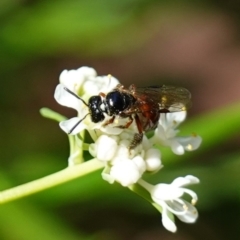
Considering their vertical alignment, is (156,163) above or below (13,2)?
below

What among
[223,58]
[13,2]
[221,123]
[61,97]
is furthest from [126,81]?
[61,97]

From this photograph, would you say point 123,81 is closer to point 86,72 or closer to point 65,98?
point 86,72

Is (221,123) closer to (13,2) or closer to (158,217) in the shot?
(158,217)

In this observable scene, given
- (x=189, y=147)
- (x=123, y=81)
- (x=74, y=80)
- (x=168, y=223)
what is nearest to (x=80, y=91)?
(x=74, y=80)

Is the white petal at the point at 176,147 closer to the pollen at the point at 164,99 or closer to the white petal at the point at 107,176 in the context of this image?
the pollen at the point at 164,99

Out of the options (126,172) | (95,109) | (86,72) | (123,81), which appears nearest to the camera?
(126,172)

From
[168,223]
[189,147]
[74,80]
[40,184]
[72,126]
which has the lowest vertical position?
[168,223]

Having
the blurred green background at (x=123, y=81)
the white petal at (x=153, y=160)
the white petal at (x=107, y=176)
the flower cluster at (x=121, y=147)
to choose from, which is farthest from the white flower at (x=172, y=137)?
the blurred green background at (x=123, y=81)
